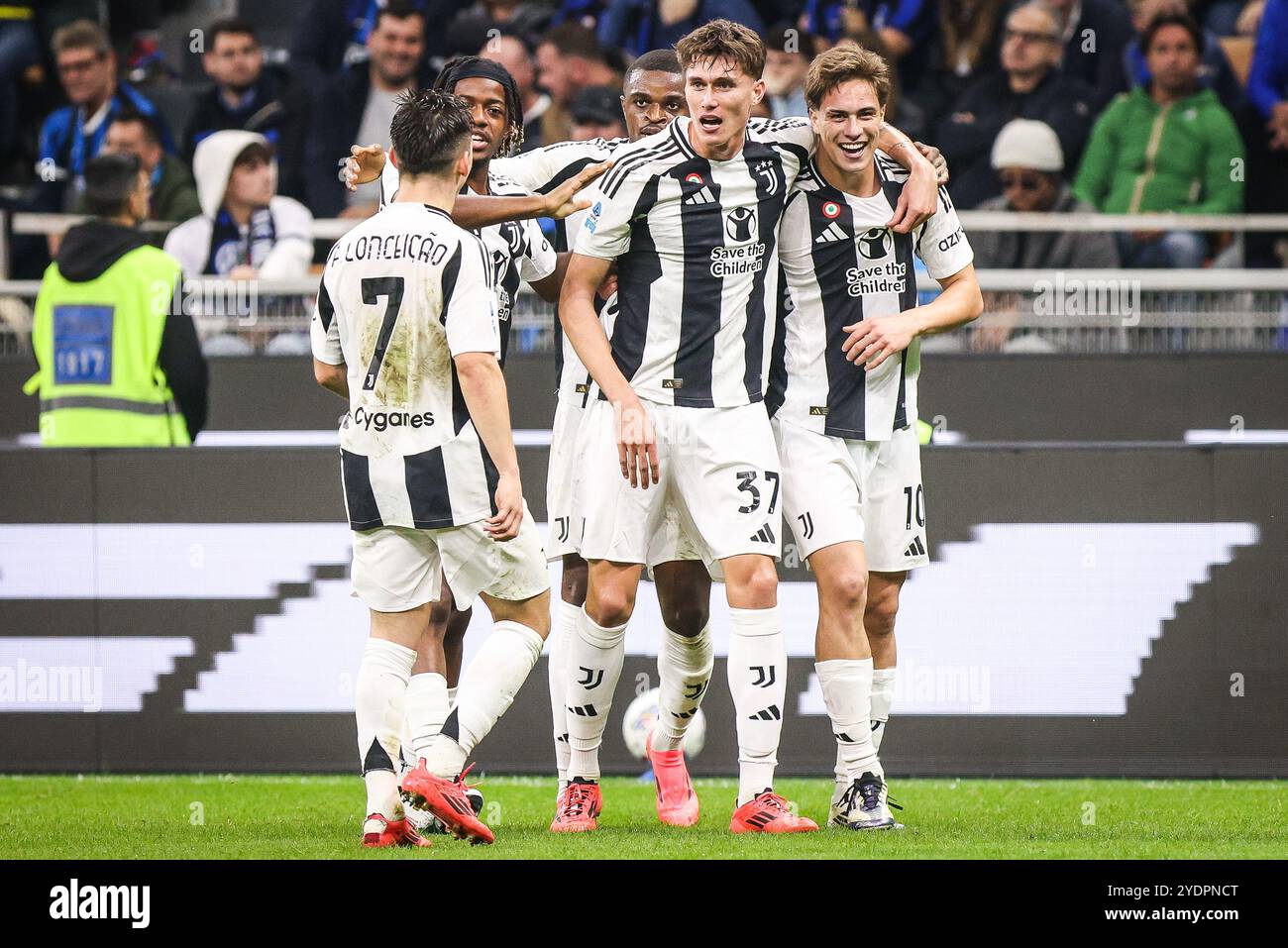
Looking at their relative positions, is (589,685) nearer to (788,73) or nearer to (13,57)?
(788,73)

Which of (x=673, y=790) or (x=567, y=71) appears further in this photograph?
(x=567, y=71)

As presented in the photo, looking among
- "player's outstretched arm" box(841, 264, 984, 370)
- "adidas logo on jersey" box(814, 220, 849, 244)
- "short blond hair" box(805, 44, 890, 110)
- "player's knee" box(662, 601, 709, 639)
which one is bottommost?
"player's knee" box(662, 601, 709, 639)

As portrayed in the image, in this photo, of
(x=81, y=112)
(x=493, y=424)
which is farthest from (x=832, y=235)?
(x=81, y=112)

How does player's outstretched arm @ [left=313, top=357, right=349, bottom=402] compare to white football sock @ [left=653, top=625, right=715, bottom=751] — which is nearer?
player's outstretched arm @ [left=313, top=357, right=349, bottom=402]

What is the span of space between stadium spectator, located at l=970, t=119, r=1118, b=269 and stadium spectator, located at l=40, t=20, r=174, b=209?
15.6ft

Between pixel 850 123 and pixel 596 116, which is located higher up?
pixel 596 116

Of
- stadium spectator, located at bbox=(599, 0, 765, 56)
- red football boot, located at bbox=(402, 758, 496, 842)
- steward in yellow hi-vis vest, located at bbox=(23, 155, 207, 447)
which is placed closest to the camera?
red football boot, located at bbox=(402, 758, 496, 842)

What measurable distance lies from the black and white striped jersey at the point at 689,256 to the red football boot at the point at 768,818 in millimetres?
Answer: 1130

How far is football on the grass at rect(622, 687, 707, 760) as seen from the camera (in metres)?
6.61

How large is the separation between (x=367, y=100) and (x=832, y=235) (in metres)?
5.82

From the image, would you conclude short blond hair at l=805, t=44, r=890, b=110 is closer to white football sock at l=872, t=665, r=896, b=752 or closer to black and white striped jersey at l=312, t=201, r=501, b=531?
black and white striped jersey at l=312, t=201, r=501, b=531

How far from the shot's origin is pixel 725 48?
4898 mm

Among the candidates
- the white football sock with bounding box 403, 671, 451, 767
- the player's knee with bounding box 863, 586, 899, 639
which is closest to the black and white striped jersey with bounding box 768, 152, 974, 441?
the player's knee with bounding box 863, 586, 899, 639

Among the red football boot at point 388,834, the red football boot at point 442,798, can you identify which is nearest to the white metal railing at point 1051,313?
the red football boot at point 388,834
